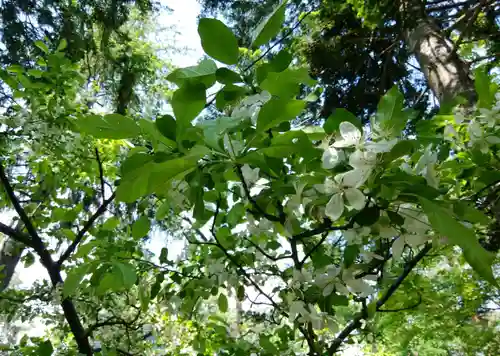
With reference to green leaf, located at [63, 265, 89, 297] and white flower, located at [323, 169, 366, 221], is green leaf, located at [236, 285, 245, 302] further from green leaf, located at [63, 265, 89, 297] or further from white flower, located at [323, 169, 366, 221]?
white flower, located at [323, 169, 366, 221]

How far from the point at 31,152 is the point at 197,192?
1.48 m

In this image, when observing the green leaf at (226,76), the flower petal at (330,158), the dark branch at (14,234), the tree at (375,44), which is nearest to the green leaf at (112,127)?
the green leaf at (226,76)

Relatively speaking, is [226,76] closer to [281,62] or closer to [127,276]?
[281,62]

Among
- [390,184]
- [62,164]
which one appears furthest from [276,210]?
[62,164]

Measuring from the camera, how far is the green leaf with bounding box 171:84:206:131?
17.5 inches

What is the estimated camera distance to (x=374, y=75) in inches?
140

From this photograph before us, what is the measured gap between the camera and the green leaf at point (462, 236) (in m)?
0.37

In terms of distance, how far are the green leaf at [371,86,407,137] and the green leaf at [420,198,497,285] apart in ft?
0.47

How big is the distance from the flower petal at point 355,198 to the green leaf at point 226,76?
0.18 m

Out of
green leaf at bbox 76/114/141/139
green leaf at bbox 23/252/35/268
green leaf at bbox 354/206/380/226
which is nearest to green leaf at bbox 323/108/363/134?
green leaf at bbox 354/206/380/226

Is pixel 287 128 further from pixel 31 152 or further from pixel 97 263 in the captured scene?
pixel 31 152

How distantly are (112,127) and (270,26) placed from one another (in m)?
0.22

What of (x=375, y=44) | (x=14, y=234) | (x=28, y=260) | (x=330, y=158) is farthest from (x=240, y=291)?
(x=375, y=44)

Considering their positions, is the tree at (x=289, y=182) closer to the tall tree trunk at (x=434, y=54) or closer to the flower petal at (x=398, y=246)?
the flower petal at (x=398, y=246)
